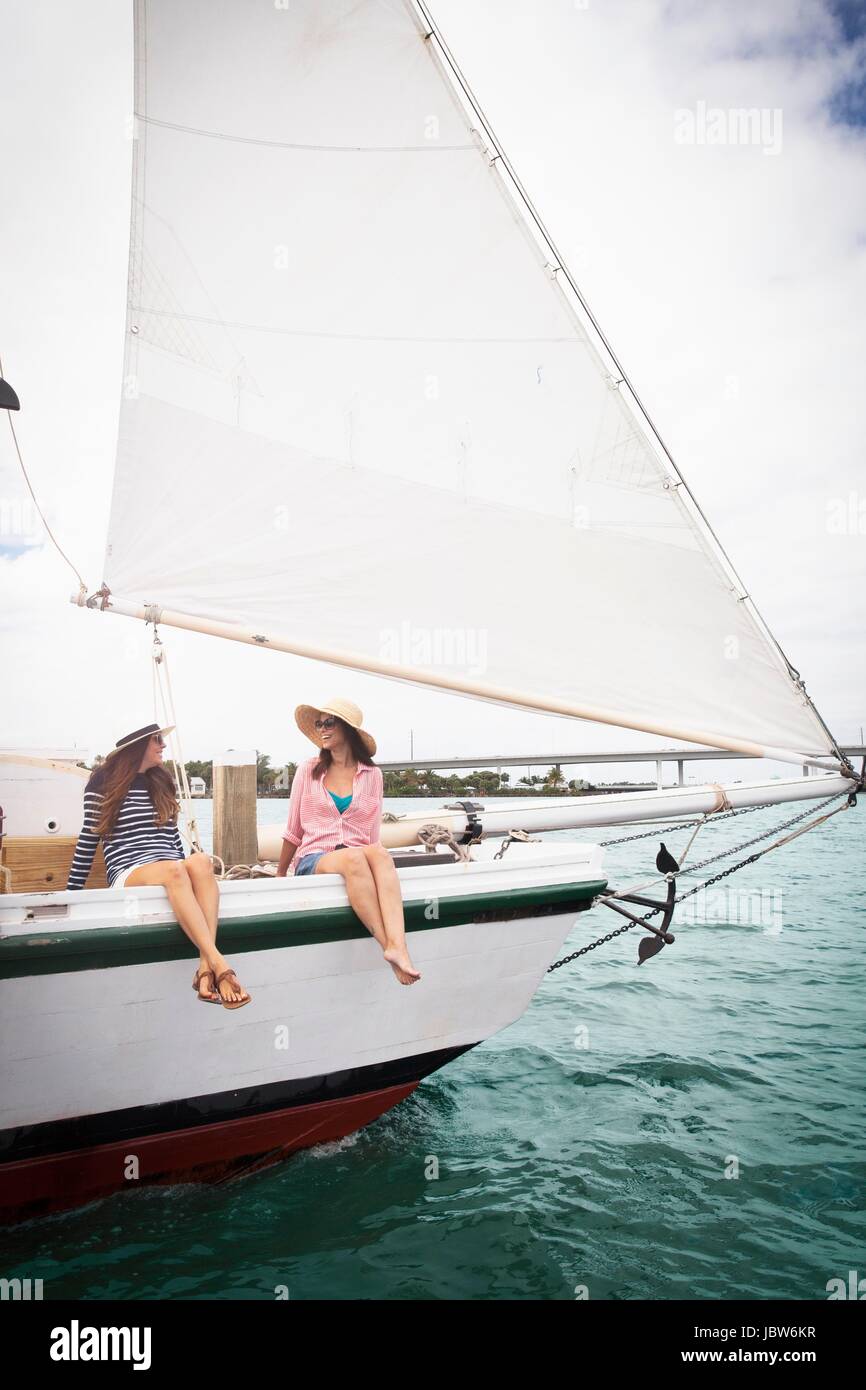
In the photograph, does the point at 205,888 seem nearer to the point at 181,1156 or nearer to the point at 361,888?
the point at 361,888

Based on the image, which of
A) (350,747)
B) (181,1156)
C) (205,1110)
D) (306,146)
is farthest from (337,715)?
(306,146)

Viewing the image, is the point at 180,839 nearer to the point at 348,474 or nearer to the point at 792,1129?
the point at 348,474

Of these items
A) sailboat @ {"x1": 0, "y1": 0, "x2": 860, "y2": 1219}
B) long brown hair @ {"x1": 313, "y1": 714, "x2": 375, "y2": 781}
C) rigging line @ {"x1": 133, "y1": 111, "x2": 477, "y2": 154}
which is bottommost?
long brown hair @ {"x1": 313, "y1": 714, "x2": 375, "y2": 781}

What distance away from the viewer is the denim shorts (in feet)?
15.6

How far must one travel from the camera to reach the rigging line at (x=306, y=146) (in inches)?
223

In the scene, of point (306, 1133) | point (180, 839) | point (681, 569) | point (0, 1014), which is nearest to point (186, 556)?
point (180, 839)

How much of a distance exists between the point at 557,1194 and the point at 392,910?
6.26 ft

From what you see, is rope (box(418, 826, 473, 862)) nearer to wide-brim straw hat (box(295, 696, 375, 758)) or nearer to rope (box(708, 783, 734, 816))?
wide-brim straw hat (box(295, 696, 375, 758))

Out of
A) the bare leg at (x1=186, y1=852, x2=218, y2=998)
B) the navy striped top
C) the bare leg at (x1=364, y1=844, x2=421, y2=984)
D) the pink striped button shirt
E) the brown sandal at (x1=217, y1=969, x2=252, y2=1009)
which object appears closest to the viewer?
the brown sandal at (x1=217, y1=969, x2=252, y2=1009)

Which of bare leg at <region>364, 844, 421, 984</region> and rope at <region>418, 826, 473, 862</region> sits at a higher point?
rope at <region>418, 826, 473, 862</region>

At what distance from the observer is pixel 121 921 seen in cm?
407

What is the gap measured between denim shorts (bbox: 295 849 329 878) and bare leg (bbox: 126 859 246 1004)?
72 cm

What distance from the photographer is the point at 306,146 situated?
5859mm

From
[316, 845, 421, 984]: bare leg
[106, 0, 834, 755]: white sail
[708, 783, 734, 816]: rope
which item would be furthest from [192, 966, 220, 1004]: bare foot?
[708, 783, 734, 816]: rope
